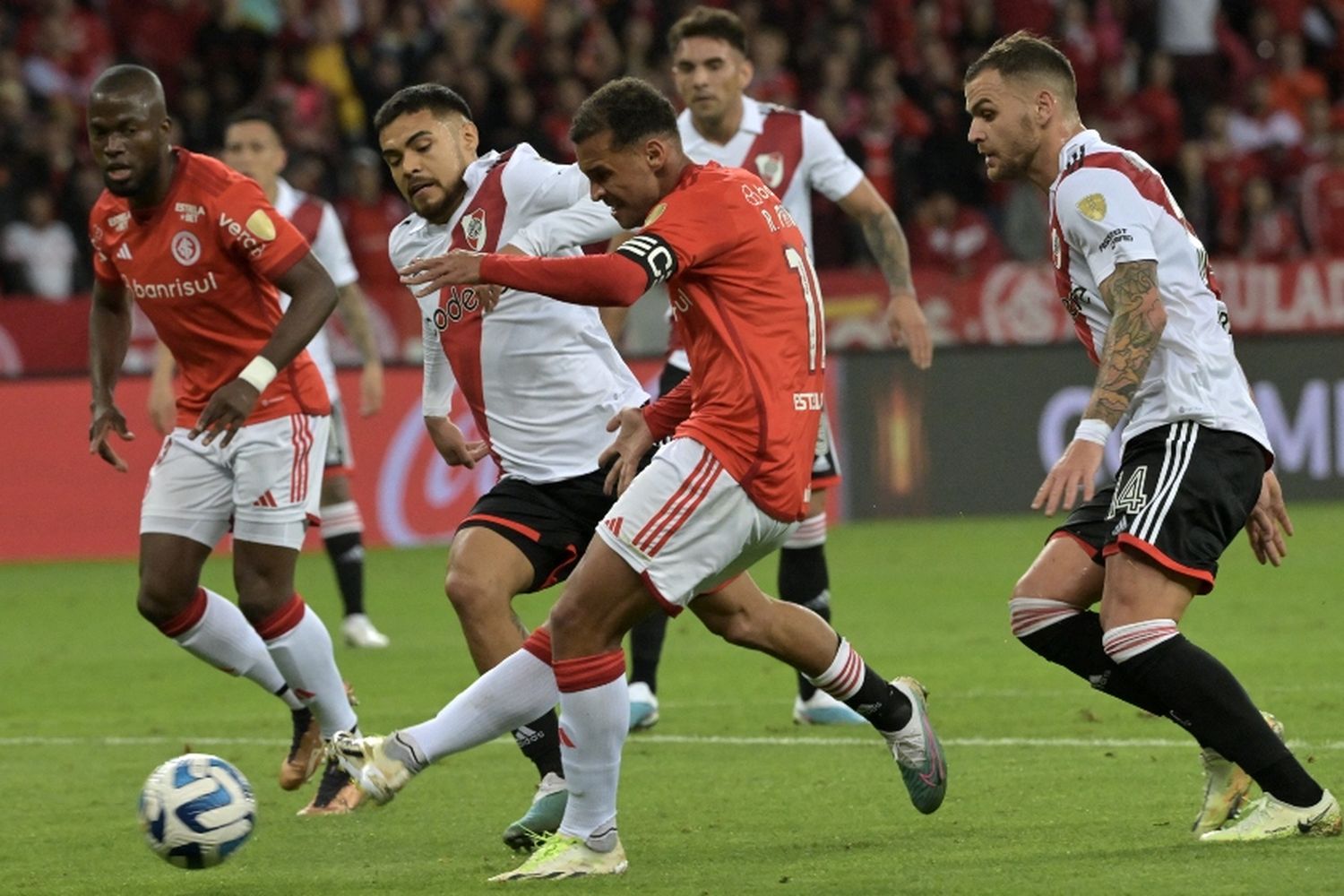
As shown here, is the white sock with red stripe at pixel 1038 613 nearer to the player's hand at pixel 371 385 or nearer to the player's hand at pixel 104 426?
the player's hand at pixel 104 426

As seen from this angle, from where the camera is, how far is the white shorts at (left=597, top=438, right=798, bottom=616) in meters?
5.50

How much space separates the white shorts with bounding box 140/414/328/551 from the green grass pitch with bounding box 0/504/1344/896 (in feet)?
2.84

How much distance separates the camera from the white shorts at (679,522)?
550cm

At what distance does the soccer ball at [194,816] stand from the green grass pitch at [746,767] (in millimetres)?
112

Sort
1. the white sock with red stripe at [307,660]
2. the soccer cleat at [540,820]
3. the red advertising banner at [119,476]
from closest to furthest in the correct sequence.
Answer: the soccer cleat at [540,820] < the white sock with red stripe at [307,660] < the red advertising banner at [119,476]

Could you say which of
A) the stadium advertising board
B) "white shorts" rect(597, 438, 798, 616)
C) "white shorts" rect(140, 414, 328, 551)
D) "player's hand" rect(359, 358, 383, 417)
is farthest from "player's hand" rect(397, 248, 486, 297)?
the stadium advertising board

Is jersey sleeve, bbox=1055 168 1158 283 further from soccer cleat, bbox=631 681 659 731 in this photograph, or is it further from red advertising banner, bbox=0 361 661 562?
red advertising banner, bbox=0 361 661 562

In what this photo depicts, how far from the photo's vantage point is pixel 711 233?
5.47 metres

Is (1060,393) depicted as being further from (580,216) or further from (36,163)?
(580,216)

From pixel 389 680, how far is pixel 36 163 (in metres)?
8.62

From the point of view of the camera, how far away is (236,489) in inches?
285

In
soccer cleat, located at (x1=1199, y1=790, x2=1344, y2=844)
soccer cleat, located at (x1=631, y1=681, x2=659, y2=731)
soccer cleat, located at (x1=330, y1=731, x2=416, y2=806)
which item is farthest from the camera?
soccer cleat, located at (x1=631, y1=681, x2=659, y2=731)

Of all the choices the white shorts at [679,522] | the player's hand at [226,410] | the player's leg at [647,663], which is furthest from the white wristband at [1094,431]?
the player's leg at [647,663]

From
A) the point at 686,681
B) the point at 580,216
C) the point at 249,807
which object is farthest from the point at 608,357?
the point at 686,681
